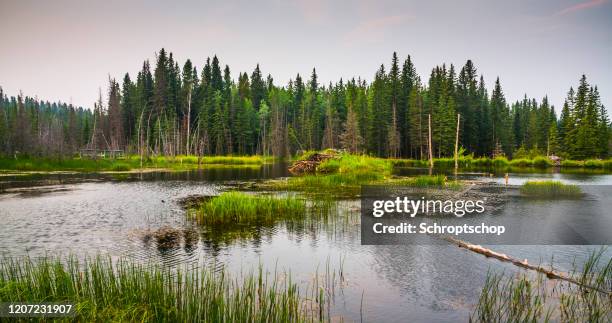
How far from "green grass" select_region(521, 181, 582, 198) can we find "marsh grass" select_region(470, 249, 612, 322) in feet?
69.6

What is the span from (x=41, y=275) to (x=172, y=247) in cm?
596

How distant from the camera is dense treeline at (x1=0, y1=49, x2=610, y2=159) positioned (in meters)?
81.6

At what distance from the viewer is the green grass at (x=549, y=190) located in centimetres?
2931

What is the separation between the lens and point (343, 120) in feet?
372

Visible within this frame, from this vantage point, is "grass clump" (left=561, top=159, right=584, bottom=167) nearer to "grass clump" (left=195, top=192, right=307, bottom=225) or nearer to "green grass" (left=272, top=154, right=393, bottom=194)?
"green grass" (left=272, top=154, right=393, bottom=194)

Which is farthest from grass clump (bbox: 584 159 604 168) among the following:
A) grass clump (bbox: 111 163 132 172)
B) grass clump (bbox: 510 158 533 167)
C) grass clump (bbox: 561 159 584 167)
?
grass clump (bbox: 111 163 132 172)

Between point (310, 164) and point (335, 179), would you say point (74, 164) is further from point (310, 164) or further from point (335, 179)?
point (335, 179)

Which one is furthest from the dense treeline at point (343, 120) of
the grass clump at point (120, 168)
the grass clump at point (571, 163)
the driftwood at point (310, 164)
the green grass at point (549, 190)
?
the green grass at point (549, 190)

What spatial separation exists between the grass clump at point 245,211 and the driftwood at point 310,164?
1139 inches

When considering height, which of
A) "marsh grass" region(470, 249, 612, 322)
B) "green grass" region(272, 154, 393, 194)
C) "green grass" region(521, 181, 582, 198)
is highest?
"green grass" region(272, 154, 393, 194)

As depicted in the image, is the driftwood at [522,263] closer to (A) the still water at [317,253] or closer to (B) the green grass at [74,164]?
(A) the still water at [317,253]

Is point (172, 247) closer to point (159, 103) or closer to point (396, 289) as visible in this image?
point (396, 289)

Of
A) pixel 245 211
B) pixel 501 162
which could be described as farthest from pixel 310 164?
pixel 501 162

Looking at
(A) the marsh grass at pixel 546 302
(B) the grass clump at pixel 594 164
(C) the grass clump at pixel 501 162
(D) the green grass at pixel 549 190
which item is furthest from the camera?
(C) the grass clump at pixel 501 162
